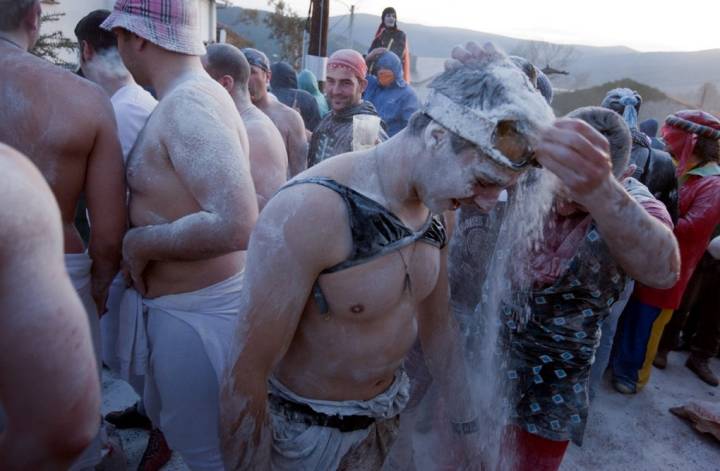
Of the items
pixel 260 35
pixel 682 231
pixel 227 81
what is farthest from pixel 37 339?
pixel 260 35

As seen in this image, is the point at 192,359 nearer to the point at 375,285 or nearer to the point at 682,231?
the point at 375,285

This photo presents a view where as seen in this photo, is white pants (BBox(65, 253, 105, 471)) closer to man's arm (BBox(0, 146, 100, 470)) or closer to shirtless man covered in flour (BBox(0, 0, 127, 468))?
shirtless man covered in flour (BBox(0, 0, 127, 468))

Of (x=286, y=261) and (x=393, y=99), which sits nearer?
(x=286, y=261)

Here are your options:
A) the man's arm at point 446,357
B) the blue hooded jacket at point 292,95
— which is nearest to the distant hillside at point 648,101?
the blue hooded jacket at point 292,95

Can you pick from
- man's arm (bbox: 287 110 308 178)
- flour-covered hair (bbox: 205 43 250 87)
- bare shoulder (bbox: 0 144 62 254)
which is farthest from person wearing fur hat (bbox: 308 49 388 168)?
bare shoulder (bbox: 0 144 62 254)

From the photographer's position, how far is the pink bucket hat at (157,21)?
1896 mm

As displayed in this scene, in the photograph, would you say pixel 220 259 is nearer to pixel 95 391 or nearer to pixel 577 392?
pixel 95 391

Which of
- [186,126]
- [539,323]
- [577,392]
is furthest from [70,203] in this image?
[577,392]

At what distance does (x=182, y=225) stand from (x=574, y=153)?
1.33 meters

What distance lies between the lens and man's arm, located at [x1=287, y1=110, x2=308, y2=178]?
4395 mm

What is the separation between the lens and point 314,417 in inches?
61.6

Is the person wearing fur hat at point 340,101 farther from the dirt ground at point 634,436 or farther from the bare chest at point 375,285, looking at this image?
the bare chest at point 375,285

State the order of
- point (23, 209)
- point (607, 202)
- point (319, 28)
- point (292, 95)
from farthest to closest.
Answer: point (319, 28), point (292, 95), point (607, 202), point (23, 209)

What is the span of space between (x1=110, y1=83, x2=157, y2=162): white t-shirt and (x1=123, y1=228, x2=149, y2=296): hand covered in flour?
1.80 feet
